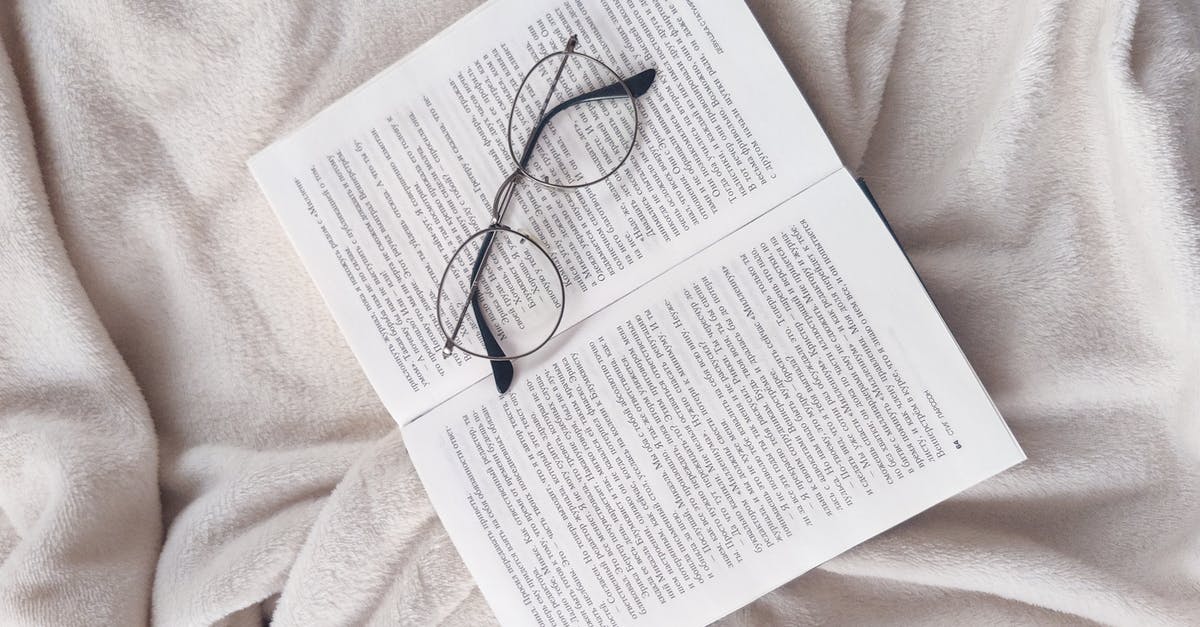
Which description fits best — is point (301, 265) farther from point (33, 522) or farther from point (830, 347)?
point (830, 347)

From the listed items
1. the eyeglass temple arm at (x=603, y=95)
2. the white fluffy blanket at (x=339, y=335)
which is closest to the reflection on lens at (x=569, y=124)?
the eyeglass temple arm at (x=603, y=95)

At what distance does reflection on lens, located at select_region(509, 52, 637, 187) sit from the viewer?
604 millimetres

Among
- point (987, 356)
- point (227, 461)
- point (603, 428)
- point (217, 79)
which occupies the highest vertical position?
point (217, 79)

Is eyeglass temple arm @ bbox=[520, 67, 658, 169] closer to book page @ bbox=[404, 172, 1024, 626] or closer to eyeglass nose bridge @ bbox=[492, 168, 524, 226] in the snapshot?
eyeglass nose bridge @ bbox=[492, 168, 524, 226]

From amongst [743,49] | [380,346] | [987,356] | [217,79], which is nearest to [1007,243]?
[987,356]

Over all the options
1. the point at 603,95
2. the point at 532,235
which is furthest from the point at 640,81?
the point at 532,235

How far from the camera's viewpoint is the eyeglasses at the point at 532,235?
0.60 meters

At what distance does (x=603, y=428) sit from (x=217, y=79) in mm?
397

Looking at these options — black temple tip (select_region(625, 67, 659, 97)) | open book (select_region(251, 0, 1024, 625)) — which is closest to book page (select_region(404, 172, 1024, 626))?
open book (select_region(251, 0, 1024, 625))

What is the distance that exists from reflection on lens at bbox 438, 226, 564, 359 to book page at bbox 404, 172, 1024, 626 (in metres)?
0.02

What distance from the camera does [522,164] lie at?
1.98ft

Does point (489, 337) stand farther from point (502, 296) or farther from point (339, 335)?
point (339, 335)

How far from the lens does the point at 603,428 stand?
606 millimetres

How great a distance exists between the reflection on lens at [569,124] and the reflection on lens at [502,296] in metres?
0.06
